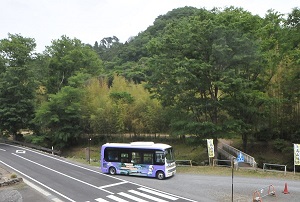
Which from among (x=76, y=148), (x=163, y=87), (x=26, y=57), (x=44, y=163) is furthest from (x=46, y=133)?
(x=163, y=87)

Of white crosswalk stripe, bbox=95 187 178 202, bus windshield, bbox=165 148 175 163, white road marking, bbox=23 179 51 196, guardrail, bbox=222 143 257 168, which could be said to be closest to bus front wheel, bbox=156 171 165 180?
bus windshield, bbox=165 148 175 163

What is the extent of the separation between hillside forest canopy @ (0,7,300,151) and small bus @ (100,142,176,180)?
4.94 meters

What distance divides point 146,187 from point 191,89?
1122cm

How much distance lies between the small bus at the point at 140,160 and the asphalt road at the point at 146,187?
0.57 meters

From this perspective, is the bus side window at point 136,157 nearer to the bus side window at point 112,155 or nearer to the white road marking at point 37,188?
the bus side window at point 112,155

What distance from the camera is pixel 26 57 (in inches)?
1944

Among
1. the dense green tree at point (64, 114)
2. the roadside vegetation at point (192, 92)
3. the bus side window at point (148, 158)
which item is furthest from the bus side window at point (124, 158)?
the dense green tree at point (64, 114)

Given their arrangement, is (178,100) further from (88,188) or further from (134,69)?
(134,69)

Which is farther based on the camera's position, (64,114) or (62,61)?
(62,61)

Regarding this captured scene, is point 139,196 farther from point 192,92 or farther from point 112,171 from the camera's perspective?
point 192,92

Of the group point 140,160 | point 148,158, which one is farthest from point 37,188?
point 148,158

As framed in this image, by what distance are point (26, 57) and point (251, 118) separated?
35.8m

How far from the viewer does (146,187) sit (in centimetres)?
2053

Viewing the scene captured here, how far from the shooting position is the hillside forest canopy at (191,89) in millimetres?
26547
